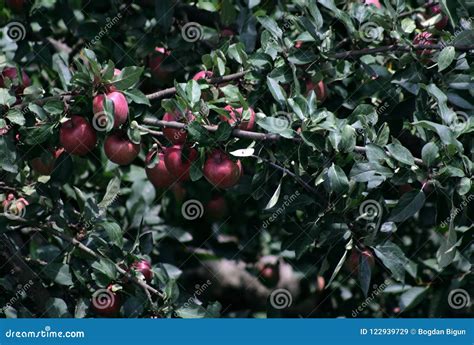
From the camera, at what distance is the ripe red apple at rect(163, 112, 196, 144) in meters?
1.67

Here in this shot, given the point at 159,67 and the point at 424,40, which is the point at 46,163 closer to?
the point at 159,67

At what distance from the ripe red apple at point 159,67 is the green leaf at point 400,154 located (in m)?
0.72

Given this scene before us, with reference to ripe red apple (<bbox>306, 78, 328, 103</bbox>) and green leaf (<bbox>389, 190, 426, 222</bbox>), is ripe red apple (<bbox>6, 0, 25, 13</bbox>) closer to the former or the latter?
ripe red apple (<bbox>306, 78, 328, 103</bbox>)

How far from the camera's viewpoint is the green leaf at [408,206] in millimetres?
1616

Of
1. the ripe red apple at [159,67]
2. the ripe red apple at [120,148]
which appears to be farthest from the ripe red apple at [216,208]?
the ripe red apple at [120,148]

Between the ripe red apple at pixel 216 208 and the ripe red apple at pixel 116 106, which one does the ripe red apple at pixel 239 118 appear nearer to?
the ripe red apple at pixel 116 106

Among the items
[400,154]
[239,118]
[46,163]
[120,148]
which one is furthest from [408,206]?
[46,163]

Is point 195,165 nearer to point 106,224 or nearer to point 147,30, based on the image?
point 106,224

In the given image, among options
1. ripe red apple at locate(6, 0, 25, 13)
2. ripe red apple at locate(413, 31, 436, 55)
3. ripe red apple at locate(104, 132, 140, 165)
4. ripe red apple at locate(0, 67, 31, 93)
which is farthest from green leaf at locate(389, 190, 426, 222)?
ripe red apple at locate(6, 0, 25, 13)

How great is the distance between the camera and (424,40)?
6.20ft

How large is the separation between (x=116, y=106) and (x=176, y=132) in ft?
0.48

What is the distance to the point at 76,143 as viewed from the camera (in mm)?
1683

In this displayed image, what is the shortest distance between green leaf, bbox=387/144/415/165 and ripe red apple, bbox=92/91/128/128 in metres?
0.52

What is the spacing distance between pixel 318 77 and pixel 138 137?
41cm
